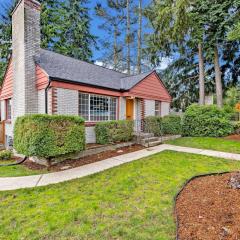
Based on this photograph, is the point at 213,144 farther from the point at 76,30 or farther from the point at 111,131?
the point at 76,30

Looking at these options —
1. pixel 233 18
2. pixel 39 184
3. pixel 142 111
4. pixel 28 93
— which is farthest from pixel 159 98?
pixel 39 184

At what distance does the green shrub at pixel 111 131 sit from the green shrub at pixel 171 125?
3.68m

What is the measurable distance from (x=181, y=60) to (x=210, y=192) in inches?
756

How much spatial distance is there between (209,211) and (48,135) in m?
5.04

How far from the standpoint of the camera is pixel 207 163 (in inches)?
271

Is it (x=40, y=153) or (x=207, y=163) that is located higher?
(x=40, y=153)

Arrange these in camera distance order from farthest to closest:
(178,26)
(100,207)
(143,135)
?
1. (178,26)
2. (143,135)
3. (100,207)

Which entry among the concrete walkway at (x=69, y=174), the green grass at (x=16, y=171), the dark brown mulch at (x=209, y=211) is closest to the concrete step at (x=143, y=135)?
the concrete walkway at (x=69, y=174)

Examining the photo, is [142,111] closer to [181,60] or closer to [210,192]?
[210,192]

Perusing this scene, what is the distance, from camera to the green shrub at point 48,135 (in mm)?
6348

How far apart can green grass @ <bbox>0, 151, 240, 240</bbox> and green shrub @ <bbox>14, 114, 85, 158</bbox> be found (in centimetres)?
172

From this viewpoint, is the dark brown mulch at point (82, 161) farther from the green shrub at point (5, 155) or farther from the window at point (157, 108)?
the window at point (157, 108)

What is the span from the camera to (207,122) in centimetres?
1257

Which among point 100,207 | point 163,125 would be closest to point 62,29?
point 163,125
